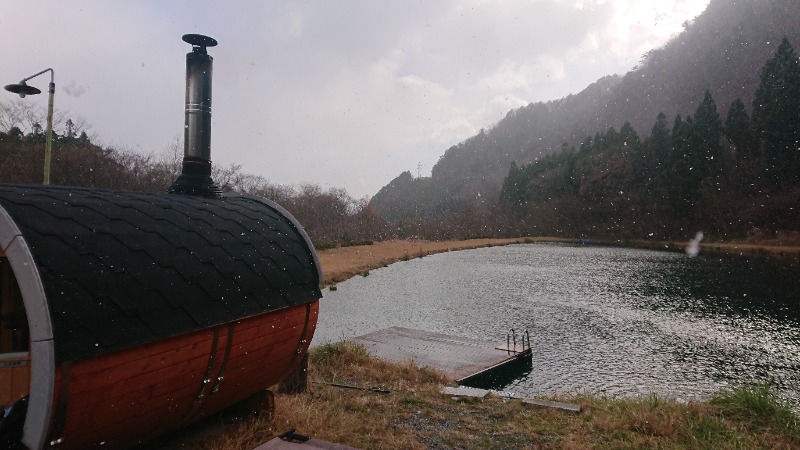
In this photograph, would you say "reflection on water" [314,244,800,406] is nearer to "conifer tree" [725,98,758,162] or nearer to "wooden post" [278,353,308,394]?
"wooden post" [278,353,308,394]

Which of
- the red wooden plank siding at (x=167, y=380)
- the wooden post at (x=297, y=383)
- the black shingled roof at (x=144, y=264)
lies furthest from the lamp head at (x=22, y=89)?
the red wooden plank siding at (x=167, y=380)

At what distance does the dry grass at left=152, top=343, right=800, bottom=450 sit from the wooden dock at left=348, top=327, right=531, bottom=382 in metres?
4.15

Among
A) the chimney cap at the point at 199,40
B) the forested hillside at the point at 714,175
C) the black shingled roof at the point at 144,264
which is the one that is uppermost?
the forested hillside at the point at 714,175

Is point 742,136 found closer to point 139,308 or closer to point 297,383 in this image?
point 297,383

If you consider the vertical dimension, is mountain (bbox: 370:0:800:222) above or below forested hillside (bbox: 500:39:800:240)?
above

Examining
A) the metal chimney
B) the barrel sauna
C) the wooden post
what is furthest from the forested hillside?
the barrel sauna

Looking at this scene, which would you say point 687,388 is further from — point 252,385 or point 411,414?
point 252,385

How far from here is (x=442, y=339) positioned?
17.6 m

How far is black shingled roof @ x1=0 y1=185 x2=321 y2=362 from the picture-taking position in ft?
12.2

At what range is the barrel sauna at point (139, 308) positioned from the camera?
3592 millimetres

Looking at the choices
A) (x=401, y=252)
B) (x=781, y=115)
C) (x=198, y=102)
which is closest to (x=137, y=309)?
(x=198, y=102)

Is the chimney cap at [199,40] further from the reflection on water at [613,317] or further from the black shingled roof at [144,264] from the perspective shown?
the reflection on water at [613,317]

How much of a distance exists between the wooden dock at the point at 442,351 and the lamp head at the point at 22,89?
10.9m

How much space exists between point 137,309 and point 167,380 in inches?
28.8
